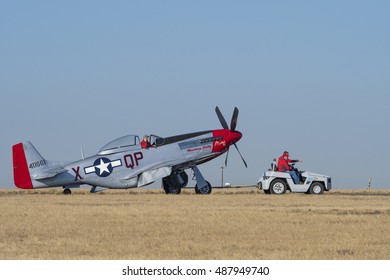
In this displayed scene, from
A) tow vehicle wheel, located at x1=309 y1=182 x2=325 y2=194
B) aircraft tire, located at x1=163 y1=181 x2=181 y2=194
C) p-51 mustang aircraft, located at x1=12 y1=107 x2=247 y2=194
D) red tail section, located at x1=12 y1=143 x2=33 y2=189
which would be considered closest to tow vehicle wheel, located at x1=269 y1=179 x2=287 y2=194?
tow vehicle wheel, located at x1=309 y1=182 x2=325 y2=194

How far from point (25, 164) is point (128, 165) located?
→ 16.2ft

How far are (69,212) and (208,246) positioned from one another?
374 inches

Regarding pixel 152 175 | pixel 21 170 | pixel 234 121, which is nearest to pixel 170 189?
pixel 152 175

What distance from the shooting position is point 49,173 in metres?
41.9

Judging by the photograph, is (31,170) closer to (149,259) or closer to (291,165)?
(291,165)

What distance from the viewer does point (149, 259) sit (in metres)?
15.7

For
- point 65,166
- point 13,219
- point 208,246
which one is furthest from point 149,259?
point 65,166

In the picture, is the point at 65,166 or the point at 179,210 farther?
the point at 65,166

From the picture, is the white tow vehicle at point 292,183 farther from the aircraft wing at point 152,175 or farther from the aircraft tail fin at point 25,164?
the aircraft tail fin at point 25,164

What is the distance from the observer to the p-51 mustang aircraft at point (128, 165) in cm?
4197

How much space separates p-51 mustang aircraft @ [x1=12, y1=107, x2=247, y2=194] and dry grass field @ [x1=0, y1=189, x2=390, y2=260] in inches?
506

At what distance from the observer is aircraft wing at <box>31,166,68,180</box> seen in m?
41.7

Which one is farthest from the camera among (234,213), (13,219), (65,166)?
(65,166)

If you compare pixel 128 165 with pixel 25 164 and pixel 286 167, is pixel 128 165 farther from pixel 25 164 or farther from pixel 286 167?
pixel 286 167
